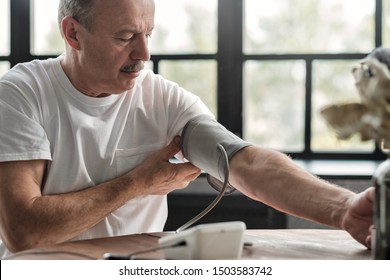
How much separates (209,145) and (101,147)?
12.2 inches

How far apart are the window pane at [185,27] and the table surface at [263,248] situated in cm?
202

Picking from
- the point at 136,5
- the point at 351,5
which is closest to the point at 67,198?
the point at 136,5

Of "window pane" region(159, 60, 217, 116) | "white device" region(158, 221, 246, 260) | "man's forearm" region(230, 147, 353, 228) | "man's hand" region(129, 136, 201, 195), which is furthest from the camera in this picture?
"window pane" region(159, 60, 217, 116)

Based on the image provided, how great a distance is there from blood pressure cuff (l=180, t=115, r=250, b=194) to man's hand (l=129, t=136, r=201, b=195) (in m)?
0.03

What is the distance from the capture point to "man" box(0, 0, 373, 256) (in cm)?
179

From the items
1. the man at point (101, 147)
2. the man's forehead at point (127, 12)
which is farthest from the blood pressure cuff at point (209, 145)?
the man's forehead at point (127, 12)

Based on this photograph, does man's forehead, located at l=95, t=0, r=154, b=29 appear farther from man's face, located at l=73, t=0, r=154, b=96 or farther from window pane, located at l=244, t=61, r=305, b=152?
window pane, located at l=244, t=61, r=305, b=152

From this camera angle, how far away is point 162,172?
1.90 metres

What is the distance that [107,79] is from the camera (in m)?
2.03

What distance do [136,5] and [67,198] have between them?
0.56 m

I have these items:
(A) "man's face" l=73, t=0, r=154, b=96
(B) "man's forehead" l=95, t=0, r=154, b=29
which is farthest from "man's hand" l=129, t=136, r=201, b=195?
(B) "man's forehead" l=95, t=0, r=154, b=29

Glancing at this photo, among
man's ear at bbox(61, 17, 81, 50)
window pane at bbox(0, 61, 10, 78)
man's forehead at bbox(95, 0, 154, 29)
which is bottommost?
window pane at bbox(0, 61, 10, 78)

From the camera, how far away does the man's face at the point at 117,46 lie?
2006 millimetres
